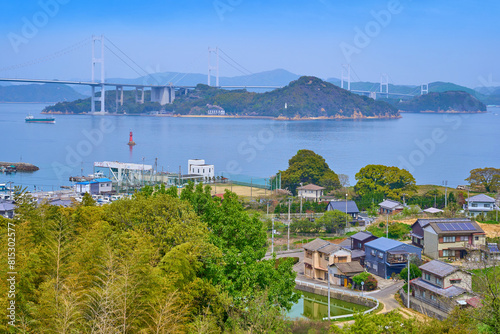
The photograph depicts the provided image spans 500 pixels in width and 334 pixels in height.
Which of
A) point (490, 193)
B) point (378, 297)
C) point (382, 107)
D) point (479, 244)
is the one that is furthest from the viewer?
point (382, 107)

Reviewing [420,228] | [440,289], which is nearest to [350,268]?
[440,289]

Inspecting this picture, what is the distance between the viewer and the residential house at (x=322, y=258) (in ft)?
19.6

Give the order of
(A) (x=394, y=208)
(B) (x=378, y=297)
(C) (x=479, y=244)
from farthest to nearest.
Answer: (A) (x=394, y=208), (C) (x=479, y=244), (B) (x=378, y=297)

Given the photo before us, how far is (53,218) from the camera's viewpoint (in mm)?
4691

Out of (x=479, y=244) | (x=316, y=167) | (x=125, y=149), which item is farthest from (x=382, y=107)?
(x=479, y=244)

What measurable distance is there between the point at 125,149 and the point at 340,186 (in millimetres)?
13499

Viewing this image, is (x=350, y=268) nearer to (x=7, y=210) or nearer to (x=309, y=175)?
(x=7, y=210)

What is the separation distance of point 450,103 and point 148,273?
198 feet

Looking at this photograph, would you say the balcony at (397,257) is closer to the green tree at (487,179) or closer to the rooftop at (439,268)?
the rooftop at (439,268)

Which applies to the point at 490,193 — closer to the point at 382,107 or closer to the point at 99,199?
the point at 99,199

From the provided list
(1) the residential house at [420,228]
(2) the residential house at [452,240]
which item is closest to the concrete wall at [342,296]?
(2) the residential house at [452,240]

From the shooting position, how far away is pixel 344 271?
5754 mm

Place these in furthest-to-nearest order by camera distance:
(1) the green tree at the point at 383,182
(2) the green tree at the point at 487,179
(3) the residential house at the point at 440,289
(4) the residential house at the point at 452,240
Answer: (2) the green tree at the point at 487,179 < (1) the green tree at the point at 383,182 < (4) the residential house at the point at 452,240 < (3) the residential house at the point at 440,289

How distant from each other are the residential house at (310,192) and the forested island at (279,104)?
35.3m
